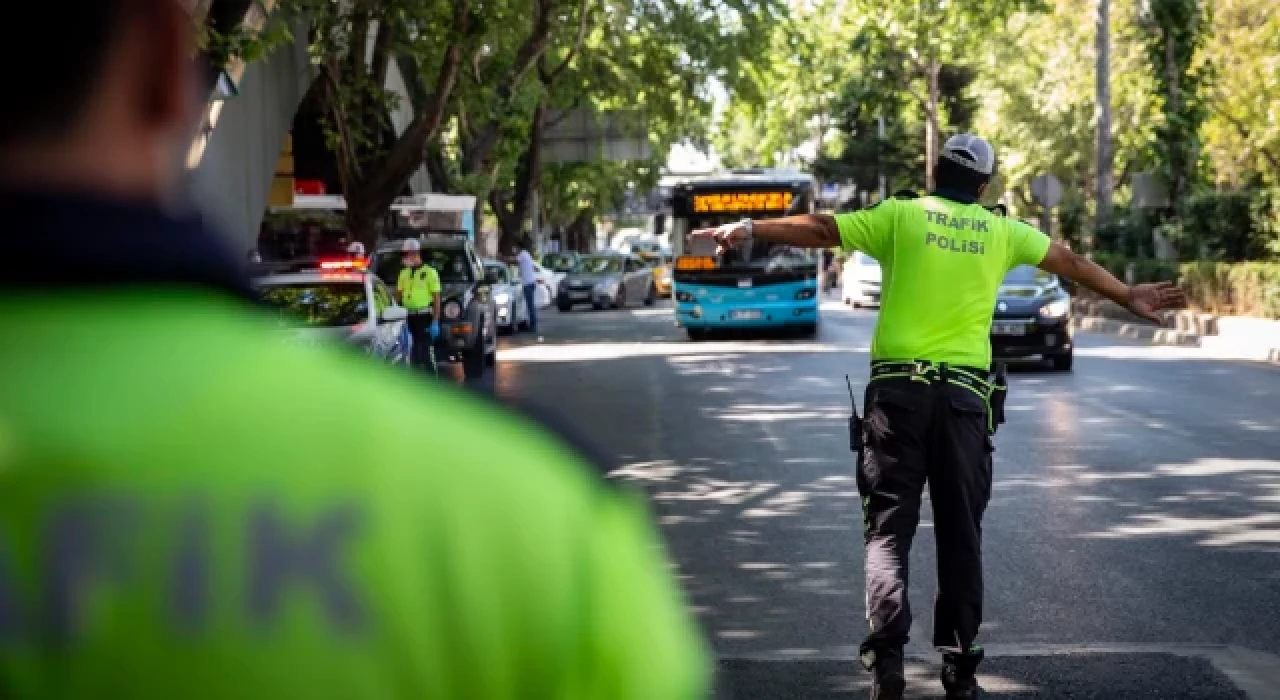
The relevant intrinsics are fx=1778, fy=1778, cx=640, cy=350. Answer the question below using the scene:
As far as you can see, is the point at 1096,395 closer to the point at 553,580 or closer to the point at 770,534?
the point at 770,534

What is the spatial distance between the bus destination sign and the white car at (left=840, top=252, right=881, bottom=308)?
11481 mm

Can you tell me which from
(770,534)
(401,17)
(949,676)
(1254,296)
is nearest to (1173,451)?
(770,534)

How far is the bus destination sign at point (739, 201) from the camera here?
29828 mm

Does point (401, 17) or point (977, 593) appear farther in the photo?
point (401, 17)

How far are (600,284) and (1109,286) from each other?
39454mm

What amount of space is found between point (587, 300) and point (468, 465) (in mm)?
44704

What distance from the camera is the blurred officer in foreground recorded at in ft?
3.66

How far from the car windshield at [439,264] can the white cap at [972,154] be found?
1817cm

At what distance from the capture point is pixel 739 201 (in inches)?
1183

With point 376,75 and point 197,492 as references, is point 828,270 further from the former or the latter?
point 197,492

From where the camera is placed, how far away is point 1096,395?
17312mm

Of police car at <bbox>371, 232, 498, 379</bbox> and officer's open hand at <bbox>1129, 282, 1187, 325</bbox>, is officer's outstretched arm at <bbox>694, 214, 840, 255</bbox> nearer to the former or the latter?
officer's open hand at <bbox>1129, 282, 1187, 325</bbox>

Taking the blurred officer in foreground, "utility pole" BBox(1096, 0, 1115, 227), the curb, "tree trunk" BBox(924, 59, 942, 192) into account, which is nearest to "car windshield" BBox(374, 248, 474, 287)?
the curb

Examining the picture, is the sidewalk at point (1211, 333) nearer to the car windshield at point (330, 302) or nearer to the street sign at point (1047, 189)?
the street sign at point (1047, 189)
